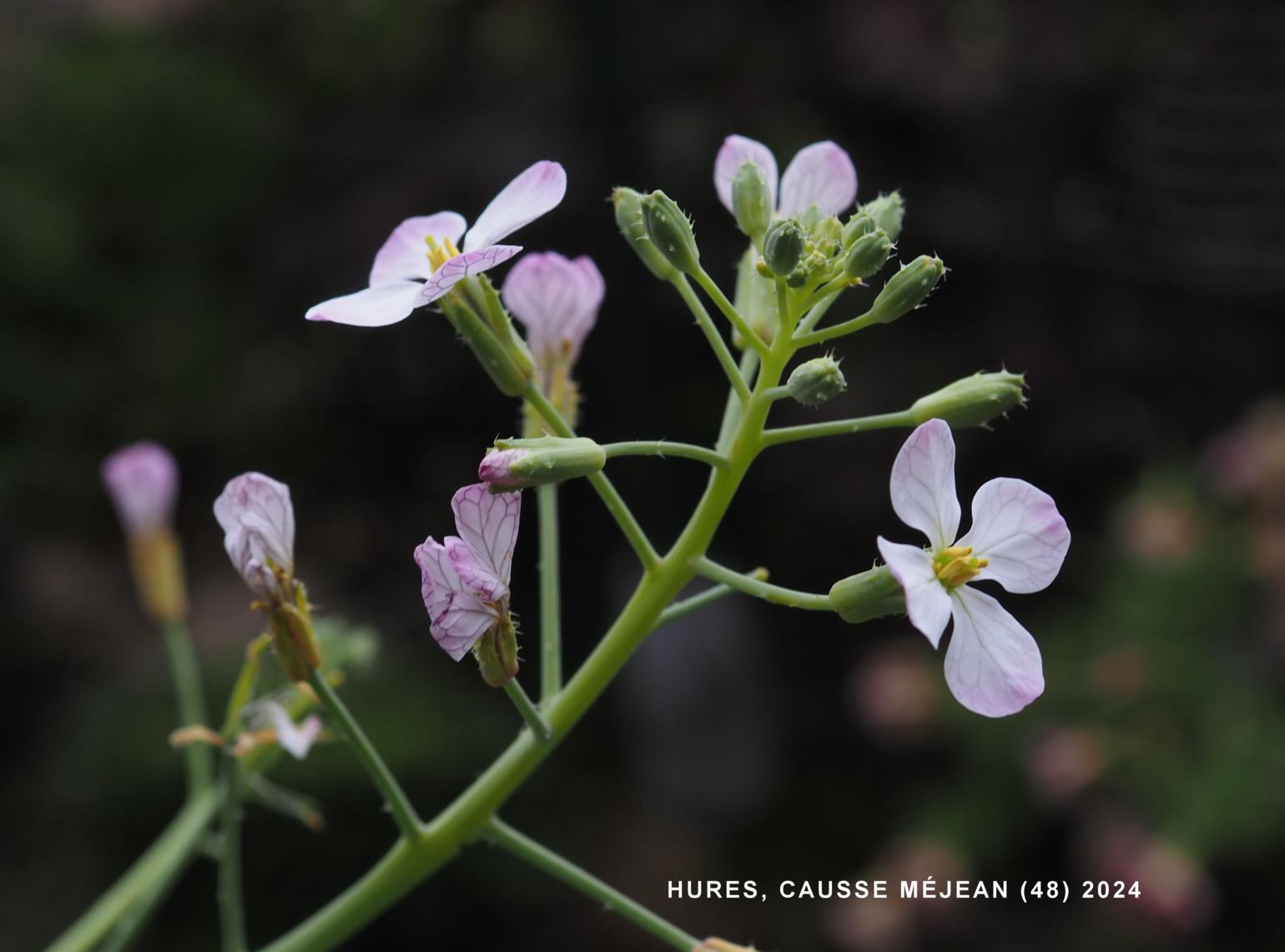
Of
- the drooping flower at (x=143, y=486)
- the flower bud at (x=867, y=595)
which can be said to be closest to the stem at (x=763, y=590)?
the flower bud at (x=867, y=595)

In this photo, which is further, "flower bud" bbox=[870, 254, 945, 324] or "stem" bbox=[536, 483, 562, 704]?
"stem" bbox=[536, 483, 562, 704]

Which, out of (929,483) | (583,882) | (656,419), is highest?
(656,419)

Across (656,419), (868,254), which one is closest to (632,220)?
(868,254)

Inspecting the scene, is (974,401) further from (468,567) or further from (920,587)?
(468,567)

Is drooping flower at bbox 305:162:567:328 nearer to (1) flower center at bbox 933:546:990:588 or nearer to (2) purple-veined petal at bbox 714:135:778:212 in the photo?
(2) purple-veined petal at bbox 714:135:778:212

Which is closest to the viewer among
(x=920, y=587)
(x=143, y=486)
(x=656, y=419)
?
(x=920, y=587)

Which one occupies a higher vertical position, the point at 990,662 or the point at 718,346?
the point at 718,346

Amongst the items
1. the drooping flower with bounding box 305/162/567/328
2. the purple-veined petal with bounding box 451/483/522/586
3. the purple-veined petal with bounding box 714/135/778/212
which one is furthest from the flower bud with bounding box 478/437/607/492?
the purple-veined petal with bounding box 714/135/778/212
